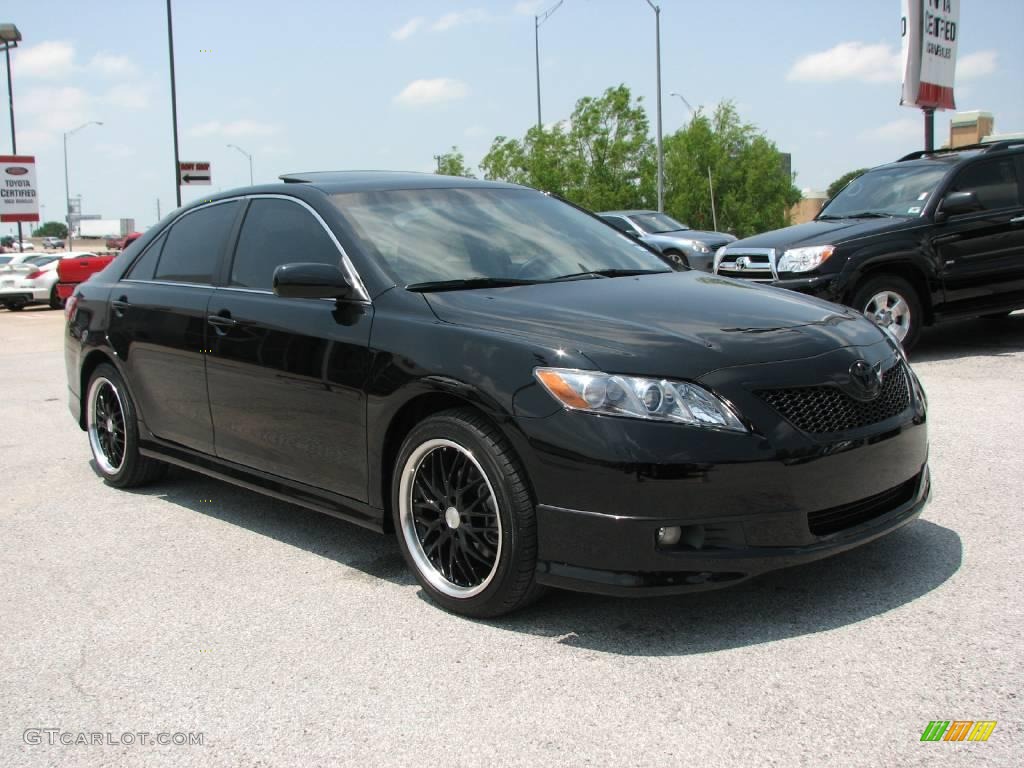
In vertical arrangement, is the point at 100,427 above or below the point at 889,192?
below

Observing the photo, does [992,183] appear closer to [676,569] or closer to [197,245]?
[197,245]

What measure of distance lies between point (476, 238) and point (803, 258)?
17.9ft

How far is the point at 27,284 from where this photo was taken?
25344mm

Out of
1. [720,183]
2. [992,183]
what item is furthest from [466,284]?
[720,183]

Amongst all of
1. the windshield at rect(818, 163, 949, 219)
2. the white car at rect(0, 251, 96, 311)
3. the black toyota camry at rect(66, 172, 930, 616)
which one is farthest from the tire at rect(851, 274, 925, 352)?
the white car at rect(0, 251, 96, 311)

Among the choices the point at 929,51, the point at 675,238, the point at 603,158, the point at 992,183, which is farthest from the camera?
the point at 603,158

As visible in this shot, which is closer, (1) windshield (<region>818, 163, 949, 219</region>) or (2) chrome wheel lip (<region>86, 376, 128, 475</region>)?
(2) chrome wheel lip (<region>86, 376, 128, 475</region>)

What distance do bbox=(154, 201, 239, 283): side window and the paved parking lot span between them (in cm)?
133

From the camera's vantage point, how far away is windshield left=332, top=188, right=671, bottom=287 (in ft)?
14.3

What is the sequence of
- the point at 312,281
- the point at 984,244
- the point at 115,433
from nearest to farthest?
the point at 312,281, the point at 115,433, the point at 984,244

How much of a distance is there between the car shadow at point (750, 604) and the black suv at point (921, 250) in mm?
5006

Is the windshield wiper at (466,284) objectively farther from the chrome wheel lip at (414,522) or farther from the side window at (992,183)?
the side window at (992,183)

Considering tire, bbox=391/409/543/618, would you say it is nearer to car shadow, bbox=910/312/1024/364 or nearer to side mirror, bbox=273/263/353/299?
side mirror, bbox=273/263/353/299

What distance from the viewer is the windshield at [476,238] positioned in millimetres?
4363
